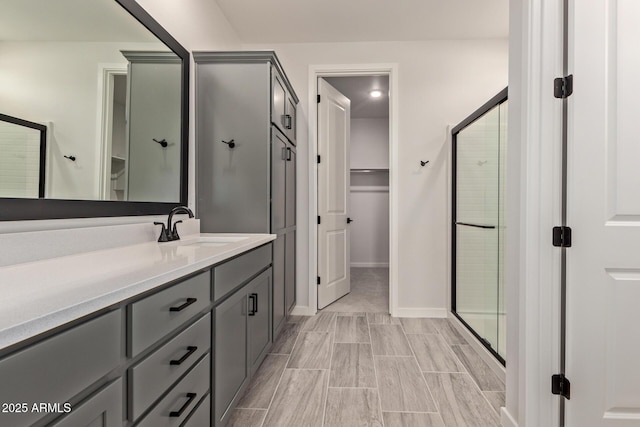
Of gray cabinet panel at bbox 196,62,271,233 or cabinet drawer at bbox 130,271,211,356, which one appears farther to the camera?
gray cabinet panel at bbox 196,62,271,233

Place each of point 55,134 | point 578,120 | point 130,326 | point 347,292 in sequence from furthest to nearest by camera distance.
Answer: point 347,292, point 578,120, point 55,134, point 130,326

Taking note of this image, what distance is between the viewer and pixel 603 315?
130 cm

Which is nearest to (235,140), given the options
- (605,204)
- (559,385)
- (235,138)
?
(235,138)

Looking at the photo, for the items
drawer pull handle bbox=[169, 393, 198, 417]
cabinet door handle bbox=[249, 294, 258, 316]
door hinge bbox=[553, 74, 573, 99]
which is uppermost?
door hinge bbox=[553, 74, 573, 99]

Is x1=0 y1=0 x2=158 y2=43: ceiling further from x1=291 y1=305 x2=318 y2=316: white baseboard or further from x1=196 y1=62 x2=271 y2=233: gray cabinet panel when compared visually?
x1=291 y1=305 x2=318 y2=316: white baseboard

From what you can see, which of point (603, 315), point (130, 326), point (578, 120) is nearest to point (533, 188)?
point (578, 120)

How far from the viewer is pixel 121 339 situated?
2.48 ft

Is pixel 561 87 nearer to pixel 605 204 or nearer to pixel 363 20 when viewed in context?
pixel 605 204

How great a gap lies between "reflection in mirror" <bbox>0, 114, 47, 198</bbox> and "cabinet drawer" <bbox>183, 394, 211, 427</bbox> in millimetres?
941

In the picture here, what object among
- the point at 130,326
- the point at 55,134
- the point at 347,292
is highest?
the point at 55,134

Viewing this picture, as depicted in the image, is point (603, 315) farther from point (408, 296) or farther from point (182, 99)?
point (182, 99)

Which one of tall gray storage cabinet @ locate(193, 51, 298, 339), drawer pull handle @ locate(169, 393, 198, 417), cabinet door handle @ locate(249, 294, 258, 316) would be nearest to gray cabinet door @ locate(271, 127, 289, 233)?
tall gray storage cabinet @ locate(193, 51, 298, 339)

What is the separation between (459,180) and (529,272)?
65.7 inches

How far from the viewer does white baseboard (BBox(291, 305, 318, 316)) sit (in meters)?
3.16
